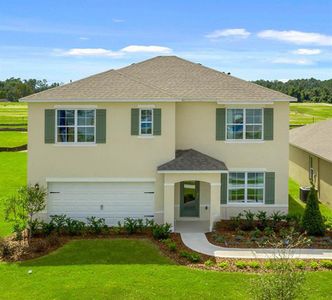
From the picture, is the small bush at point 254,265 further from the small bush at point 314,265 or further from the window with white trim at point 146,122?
the window with white trim at point 146,122

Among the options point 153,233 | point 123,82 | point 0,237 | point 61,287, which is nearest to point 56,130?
point 123,82

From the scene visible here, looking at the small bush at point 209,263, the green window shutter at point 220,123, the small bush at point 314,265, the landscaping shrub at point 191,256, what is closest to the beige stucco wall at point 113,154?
the green window shutter at point 220,123

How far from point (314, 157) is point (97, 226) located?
14.6 metres

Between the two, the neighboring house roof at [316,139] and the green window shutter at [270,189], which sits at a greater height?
the neighboring house roof at [316,139]

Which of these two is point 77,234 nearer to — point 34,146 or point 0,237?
point 0,237

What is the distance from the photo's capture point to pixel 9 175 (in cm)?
3394

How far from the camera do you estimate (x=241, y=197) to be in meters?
20.8

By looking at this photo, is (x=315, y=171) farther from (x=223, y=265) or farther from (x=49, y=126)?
(x=49, y=126)

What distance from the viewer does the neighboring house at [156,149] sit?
63.7ft

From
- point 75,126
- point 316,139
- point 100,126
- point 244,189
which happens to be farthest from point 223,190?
point 316,139

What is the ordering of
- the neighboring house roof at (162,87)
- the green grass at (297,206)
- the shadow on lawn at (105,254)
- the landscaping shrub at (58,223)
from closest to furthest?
the shadow on lawn at (105,254), the landscaping shrub at (58,223), the neighboring house roof at (162,87), the green grass at (297,206)

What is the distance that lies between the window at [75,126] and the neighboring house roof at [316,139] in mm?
12279

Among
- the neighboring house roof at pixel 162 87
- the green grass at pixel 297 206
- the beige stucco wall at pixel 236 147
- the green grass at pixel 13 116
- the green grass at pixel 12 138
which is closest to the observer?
the neighboring house roof at pixel 162 87

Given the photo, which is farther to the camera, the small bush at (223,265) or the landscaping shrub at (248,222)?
the landscaping shrub at (248,222)
